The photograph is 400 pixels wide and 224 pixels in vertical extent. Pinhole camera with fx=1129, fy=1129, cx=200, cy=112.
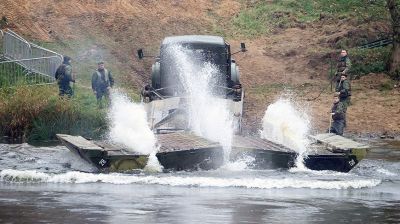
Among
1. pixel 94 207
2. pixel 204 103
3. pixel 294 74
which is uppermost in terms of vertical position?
pixel 294 74

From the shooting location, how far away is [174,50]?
29.9 meters

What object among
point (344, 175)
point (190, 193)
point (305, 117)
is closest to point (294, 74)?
point (305, 117)

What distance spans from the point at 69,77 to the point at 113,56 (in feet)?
32.5

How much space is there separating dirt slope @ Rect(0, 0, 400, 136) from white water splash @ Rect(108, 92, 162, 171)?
31.6 ft

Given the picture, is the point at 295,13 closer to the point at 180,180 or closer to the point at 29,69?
the point at 29,69

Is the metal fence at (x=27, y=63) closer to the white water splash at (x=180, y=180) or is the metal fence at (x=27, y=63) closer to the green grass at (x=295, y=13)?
the white water splash at (x=180, y=180)

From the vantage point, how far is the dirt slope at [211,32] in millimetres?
37812

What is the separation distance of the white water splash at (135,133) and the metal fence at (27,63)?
7.57 meters

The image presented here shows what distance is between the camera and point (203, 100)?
88.4 ft

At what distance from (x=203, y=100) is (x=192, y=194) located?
22.6ft

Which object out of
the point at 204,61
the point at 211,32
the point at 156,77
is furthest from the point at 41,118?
the point at 211,32

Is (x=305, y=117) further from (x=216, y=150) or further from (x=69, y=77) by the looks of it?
(x=216, y=150)

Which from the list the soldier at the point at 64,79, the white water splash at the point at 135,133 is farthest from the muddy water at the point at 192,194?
the soldier at the point at 64,79

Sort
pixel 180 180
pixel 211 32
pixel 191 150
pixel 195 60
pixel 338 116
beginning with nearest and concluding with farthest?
1. pixel 180 180
2. pixel 191 150
3. pixel 338 116
4. pixel 195 60
5. pixel 211 32
